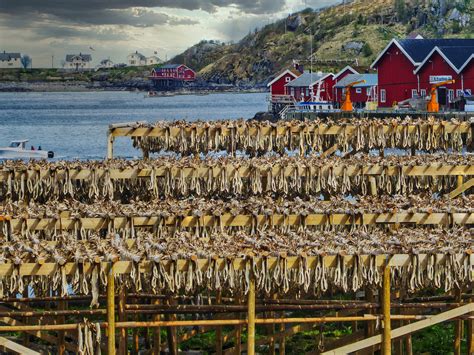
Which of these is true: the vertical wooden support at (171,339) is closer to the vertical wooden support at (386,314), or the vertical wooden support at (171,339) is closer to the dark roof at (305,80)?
the vertical wooden support at (386,314)

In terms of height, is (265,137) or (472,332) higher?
(265,137)

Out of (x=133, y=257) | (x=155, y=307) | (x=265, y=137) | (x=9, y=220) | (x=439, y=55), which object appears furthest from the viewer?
(x=439, y=55)

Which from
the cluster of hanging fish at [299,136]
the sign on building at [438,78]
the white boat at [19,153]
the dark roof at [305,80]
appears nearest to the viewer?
the cluster of hanging fish at [299,136]

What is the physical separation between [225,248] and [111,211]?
15.5 ft

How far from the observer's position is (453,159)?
87.2 feet

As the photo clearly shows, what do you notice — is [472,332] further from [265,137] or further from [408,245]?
[265,137]

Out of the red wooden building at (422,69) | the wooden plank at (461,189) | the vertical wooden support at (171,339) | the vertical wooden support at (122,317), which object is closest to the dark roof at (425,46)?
the red wooden building at (422,69)

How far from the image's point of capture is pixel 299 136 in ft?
96.1

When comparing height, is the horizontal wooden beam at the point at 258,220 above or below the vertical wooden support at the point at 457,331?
above

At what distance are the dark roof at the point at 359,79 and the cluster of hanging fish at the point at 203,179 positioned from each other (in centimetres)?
7492

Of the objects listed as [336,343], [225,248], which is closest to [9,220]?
[225,248]

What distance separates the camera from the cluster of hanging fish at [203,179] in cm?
2478

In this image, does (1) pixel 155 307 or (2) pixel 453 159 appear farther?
(2) pixel 453 159

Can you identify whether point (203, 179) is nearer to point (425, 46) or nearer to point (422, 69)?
point (422, 69)
